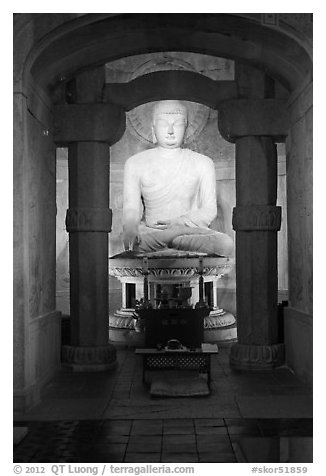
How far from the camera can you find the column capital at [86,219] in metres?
7.27

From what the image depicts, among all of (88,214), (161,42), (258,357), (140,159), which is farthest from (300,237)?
(140,159)

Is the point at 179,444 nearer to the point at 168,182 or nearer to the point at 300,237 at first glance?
the point at 300,237

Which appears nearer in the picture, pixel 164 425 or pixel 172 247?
pixel 164 425

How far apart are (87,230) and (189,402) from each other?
2.35 metres

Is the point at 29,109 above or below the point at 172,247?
above

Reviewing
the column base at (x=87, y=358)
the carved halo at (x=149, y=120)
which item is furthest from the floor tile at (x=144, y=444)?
the carved halo at (x=149, y=120)

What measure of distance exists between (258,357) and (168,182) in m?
2.95

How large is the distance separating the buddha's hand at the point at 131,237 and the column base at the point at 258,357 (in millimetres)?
2104

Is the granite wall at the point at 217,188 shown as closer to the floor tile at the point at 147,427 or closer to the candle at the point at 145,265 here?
the candle at the point at 145,265

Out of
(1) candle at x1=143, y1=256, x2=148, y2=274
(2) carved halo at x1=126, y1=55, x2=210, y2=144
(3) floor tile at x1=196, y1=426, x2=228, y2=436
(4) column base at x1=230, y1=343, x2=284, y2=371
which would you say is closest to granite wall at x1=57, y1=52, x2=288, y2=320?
(2) carved halo at x1=126, y1=55, x2=210, y2=144

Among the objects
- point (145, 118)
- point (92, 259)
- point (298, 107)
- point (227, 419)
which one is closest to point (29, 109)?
point (92, 259)
